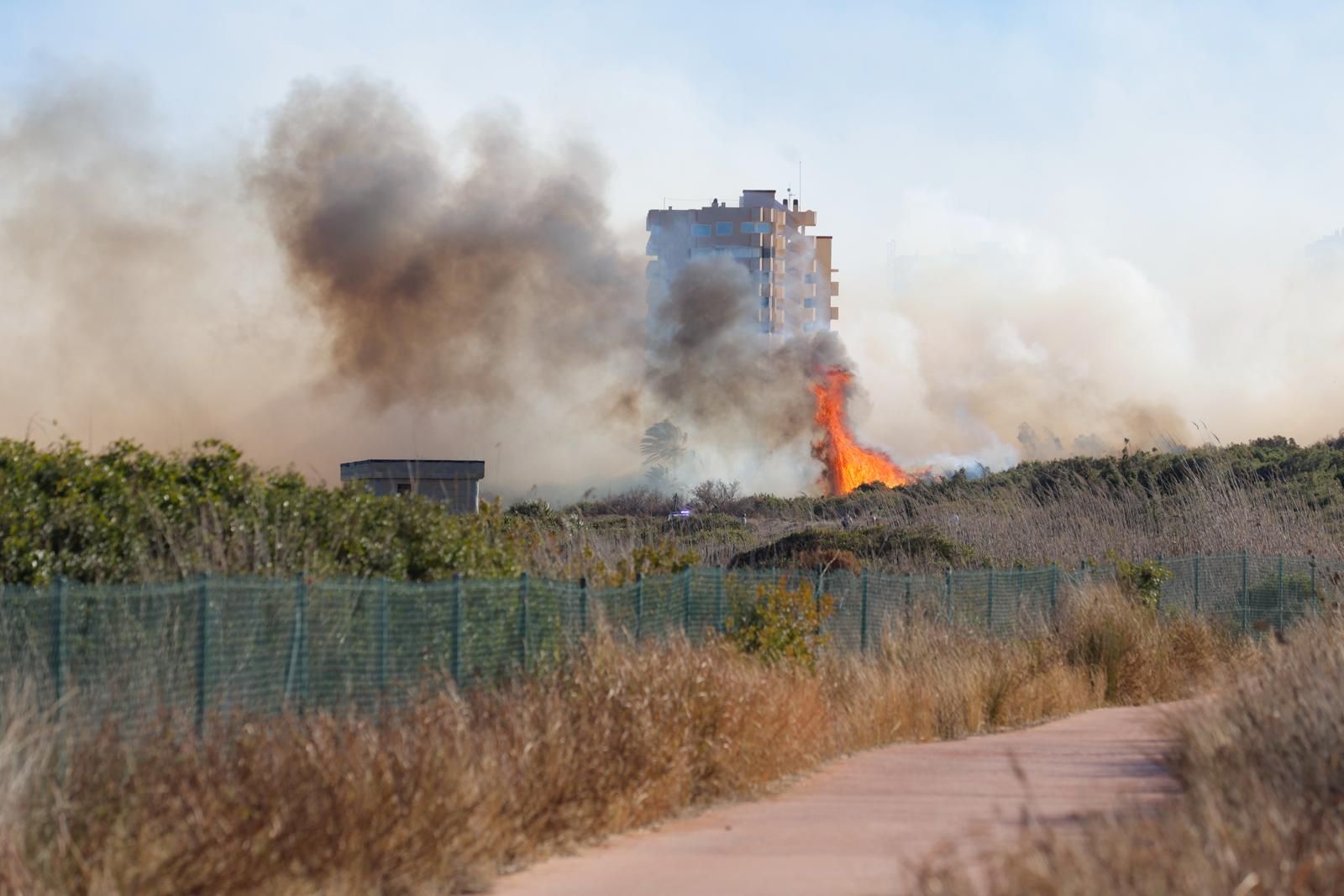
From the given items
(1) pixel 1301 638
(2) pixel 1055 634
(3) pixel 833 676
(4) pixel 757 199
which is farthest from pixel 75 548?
(4) pixel 757 199

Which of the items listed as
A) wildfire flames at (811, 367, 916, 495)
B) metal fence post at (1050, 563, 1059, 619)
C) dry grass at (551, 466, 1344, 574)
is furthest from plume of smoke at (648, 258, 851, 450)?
metal fence post at (1050, 563, 1059, 619)

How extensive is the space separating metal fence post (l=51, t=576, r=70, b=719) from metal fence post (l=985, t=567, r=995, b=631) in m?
14.5

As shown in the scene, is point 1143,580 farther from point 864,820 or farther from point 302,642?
point 302,642

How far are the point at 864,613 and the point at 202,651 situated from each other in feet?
35.3

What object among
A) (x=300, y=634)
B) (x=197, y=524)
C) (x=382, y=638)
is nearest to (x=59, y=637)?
(x=300, y=634)

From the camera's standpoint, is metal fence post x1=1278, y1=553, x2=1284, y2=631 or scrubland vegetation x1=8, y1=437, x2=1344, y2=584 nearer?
scrubland vegetation x1=8, y1=437, x2=1344, y2=584

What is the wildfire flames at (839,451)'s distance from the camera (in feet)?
292

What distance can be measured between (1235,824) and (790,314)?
131m

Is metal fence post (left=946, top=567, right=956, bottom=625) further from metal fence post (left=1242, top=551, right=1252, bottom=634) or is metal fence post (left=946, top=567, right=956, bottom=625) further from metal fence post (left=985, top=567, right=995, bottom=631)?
metal fence post (left=1242, top=551, right=1252, bottom=634)

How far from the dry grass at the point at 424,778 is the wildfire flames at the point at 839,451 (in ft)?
234

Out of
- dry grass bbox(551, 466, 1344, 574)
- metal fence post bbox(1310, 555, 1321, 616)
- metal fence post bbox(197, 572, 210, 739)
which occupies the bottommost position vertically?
metal fence post bbox(197, 572, 210, 739)

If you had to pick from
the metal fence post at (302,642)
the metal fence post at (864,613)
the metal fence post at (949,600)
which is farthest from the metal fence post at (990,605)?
the metal fence post at (302,642)

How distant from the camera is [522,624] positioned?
14328 mm

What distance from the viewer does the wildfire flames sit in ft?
292
